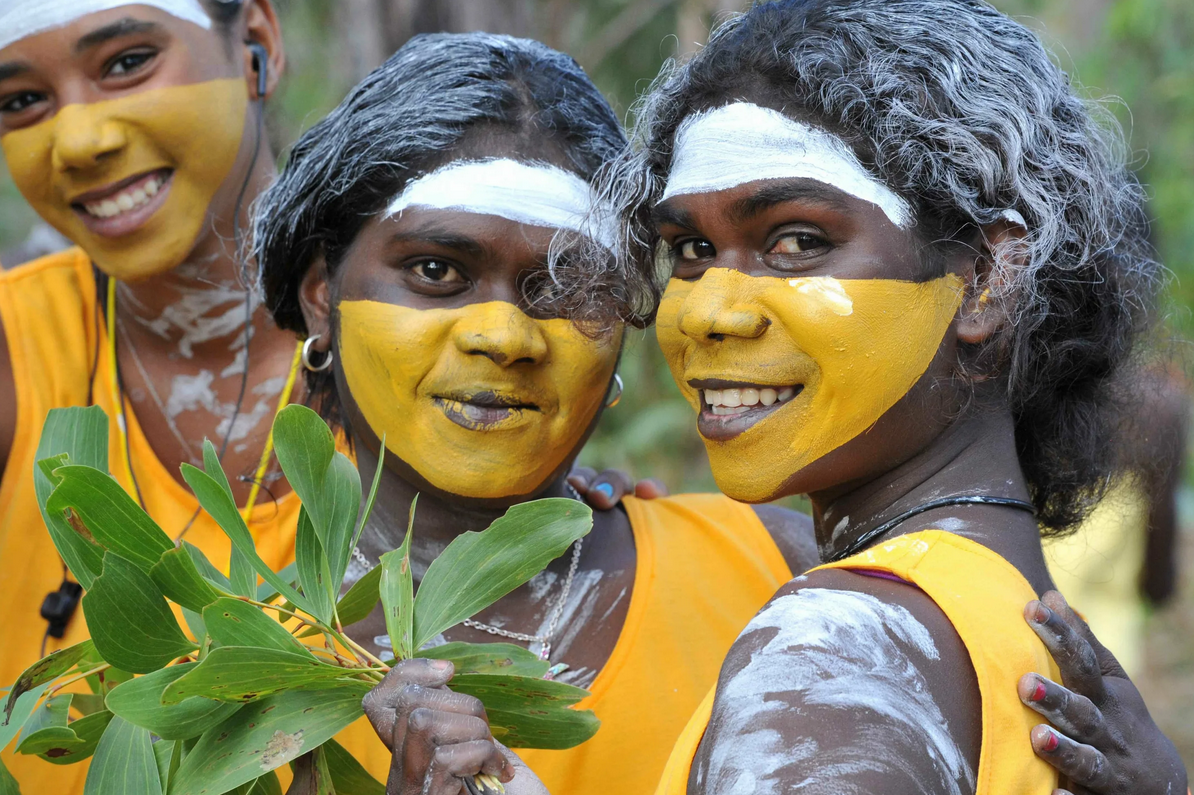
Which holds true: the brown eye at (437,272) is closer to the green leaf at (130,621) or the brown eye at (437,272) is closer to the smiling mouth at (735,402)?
the smiling mouth at (735,402)

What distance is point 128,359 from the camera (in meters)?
3.01

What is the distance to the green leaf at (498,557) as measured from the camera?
5.39ft

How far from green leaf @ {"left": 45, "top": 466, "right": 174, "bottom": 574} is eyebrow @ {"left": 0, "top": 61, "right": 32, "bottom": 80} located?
1564 mm

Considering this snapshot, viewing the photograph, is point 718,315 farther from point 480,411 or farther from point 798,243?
point 480,411

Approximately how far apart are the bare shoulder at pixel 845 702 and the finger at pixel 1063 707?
7cm

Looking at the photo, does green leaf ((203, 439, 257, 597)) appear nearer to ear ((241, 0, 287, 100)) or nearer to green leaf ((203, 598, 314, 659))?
green leaf ((203, 598, 314, 659))

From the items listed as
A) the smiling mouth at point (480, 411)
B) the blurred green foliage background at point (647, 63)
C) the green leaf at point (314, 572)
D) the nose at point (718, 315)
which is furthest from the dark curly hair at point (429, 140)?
the blurred green foliage background at point (647, 63)

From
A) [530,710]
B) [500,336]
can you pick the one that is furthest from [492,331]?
[530,710]

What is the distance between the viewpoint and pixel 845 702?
1.36 metres

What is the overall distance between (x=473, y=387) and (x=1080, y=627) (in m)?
1.10

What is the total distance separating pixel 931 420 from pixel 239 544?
3.39 feet

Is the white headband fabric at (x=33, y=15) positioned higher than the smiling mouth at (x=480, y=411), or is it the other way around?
the white headband fabric at (x=33, y=15)

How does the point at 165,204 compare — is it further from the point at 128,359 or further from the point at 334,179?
the point at 334,179

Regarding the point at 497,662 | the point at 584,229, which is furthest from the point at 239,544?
the point at 584,229
